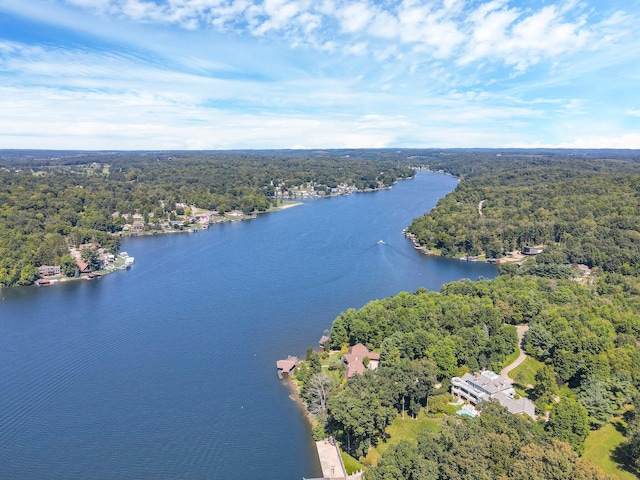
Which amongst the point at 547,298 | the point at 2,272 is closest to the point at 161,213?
the point at 2,272

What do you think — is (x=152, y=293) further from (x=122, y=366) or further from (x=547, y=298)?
(x=547, y=298)

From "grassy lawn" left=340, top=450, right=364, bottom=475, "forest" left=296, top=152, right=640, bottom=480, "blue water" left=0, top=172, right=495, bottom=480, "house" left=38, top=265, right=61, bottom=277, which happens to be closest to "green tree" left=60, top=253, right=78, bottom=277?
"house" left=38, top=265, right=61, bottom=277

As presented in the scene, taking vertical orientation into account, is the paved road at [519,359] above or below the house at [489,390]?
below

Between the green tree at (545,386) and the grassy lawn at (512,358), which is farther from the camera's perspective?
the grassy lawn at (512,358)

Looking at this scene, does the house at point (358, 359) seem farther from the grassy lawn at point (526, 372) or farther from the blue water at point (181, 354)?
the grassy lawn at point (526, 372)

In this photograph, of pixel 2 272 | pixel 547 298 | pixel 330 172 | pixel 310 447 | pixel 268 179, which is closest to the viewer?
pixel 310 447

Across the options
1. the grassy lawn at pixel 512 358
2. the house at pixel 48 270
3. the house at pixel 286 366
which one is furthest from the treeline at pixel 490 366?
the house at pixel 48 270
